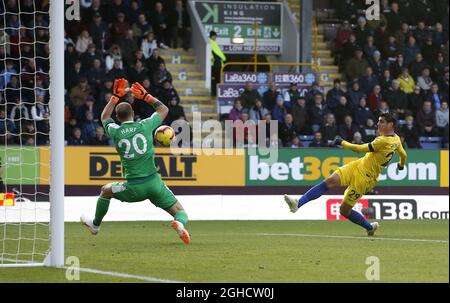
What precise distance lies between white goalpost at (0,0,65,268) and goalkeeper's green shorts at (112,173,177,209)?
3.67 feet

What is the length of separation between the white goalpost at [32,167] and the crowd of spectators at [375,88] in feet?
17.4

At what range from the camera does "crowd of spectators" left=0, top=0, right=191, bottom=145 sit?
23469mm

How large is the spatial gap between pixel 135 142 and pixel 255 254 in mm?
2165

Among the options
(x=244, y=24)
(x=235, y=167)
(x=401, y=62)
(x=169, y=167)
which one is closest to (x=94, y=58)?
(x=169, y=167)

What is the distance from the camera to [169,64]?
97.2ft

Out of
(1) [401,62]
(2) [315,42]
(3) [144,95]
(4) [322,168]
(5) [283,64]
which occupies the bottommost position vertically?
(4) [322,168]

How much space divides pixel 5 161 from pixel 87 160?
8.23 feet

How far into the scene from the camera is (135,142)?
14281 mm

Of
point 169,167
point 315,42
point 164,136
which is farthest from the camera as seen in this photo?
point 315,42

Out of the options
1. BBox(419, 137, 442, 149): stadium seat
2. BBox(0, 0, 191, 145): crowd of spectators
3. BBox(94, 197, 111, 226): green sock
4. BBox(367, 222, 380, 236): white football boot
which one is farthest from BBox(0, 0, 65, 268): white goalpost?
BBox(419, 137, 442, 149): stadium seat

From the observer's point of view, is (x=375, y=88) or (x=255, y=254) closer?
(x=255, y=254)

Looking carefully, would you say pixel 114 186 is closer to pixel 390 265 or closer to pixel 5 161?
pixel 390 265

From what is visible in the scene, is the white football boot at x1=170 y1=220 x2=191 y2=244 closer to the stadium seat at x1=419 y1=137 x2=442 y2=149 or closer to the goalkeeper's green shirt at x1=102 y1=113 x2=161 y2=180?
the goalkeeper's green shirt at x1=102 y1=113 x2=161 y2=180

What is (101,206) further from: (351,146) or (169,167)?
(169,167)
